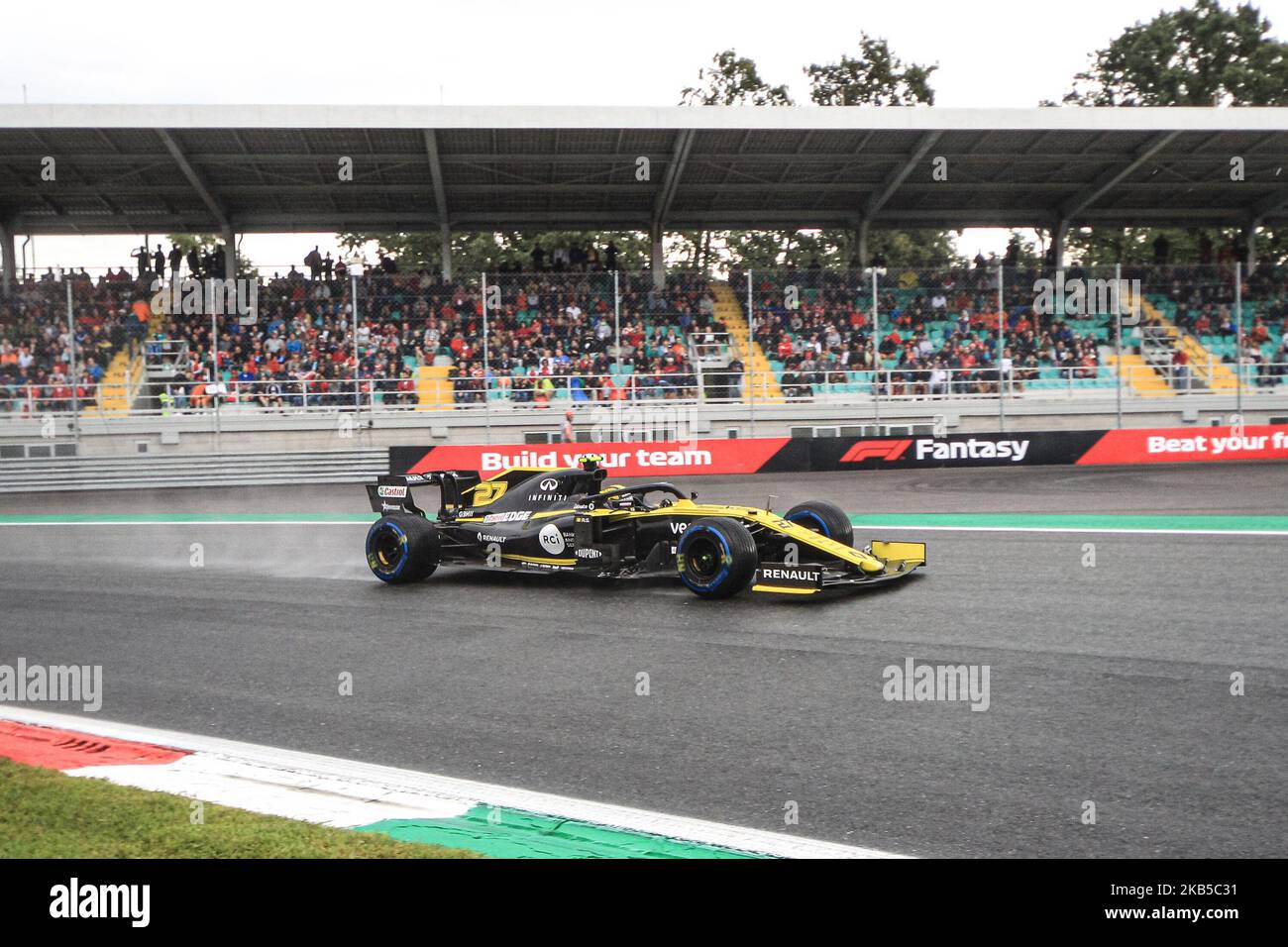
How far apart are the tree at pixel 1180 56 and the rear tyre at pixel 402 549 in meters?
49.5

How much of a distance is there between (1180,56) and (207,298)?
4464 centimetres

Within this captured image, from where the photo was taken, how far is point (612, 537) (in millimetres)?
9969

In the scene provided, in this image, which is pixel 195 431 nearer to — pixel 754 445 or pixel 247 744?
pixel 754 445

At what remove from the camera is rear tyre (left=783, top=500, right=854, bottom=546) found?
9.95 metres

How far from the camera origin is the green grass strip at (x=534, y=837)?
4434mm

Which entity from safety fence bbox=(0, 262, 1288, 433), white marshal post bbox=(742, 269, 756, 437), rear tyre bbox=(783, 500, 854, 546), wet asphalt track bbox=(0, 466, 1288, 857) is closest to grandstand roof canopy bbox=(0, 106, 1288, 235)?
safety fence bbox=(0, 262, 1288, 433)

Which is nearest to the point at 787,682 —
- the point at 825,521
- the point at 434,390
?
the point at 825,521

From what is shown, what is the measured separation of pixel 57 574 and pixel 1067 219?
26.3 meters

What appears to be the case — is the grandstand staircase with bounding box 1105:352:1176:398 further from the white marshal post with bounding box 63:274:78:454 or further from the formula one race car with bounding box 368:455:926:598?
the white marshal post with bounding box 63:274:78:454

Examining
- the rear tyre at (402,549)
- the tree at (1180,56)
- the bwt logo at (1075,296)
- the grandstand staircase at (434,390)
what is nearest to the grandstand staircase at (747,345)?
the grandstand staircase at (434,390)

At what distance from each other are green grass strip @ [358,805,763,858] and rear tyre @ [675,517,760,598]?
432 centimetres

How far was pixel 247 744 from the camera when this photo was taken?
20.4 feet

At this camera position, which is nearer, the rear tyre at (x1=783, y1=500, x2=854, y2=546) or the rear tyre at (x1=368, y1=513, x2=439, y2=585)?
the rear tyre at (x1=783, y1=500, x2=854, y2=546)
